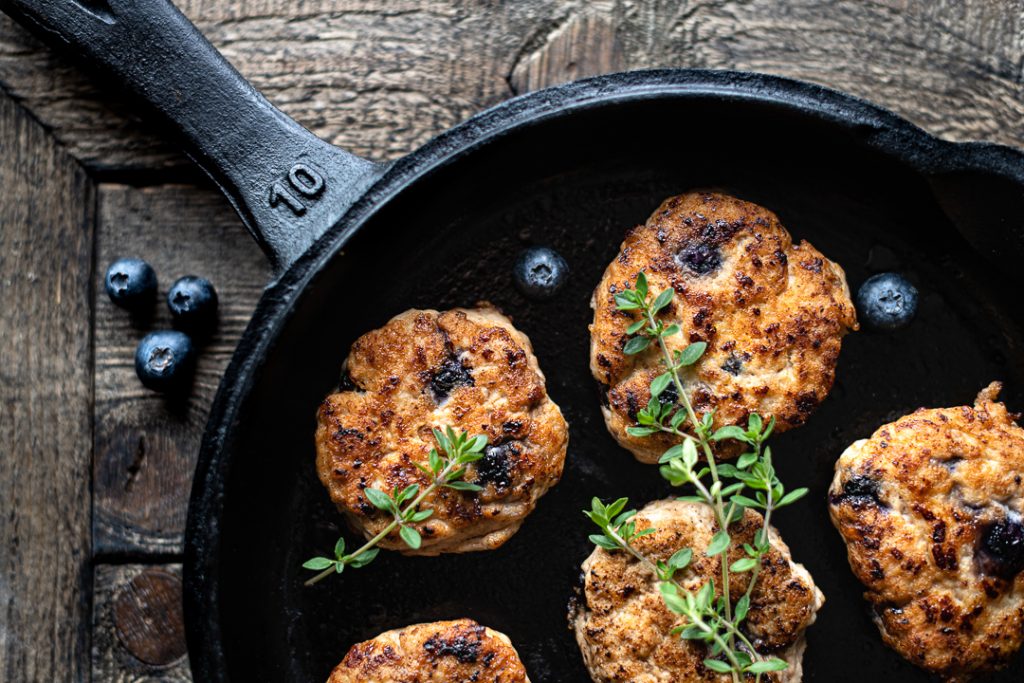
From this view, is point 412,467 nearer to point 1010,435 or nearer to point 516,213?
point 516,213

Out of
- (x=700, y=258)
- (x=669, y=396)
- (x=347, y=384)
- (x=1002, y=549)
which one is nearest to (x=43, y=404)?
(x=347, y=384)

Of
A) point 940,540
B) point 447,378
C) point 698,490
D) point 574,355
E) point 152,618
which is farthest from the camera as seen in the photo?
point 152,618

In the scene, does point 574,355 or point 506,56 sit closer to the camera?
point 574,355

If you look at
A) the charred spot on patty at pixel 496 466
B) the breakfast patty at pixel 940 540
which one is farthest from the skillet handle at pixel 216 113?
the breakfast patty at pixel 940 540

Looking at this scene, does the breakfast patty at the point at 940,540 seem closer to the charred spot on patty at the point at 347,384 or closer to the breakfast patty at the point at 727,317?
the breakfast patty at the point at 727,317

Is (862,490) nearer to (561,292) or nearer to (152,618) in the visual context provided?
(561,292)
